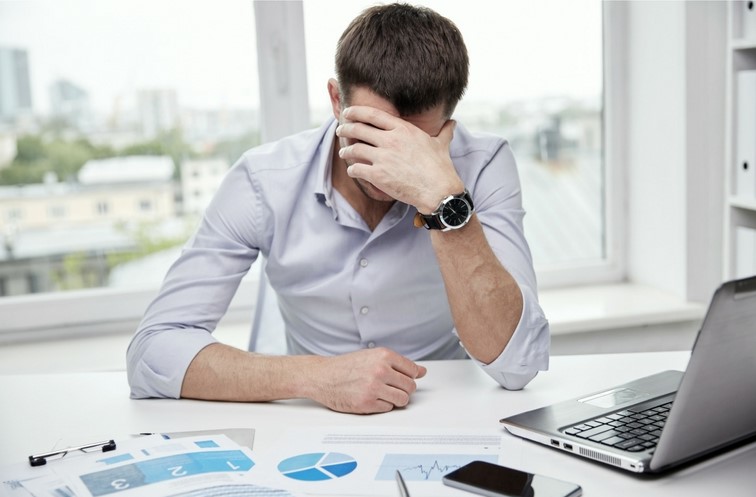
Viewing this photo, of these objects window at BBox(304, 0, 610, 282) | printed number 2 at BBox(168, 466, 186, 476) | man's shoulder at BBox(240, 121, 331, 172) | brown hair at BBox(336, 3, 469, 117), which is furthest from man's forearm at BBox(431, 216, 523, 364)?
window at BBox(304, 0, 610, 282)

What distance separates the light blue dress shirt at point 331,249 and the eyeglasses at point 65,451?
391 millimetres

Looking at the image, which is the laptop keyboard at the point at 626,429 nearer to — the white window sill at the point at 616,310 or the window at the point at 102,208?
the white window sill at the point at 616,310

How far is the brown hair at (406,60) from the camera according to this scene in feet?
4.33

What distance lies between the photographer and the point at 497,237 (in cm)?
144

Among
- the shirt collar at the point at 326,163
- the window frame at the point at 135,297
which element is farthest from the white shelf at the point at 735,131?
the shirt collar at the point at 326,163

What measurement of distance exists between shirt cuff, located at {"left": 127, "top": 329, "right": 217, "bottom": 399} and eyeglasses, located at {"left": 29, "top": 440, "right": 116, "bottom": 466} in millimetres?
245

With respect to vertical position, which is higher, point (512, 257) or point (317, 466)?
point (512, 257)

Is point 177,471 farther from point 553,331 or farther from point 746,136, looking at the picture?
point 746,136

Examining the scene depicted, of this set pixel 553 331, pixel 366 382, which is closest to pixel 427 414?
pixel 366 382

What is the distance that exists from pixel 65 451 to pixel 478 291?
640mm

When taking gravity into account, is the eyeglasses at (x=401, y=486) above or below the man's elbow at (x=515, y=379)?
above

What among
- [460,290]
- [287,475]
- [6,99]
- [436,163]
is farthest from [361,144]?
[6,99]

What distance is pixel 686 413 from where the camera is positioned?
0.87 metres

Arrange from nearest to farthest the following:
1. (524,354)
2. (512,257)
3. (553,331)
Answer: (524,354), (512,257), (553,331)
